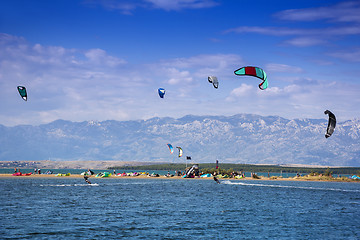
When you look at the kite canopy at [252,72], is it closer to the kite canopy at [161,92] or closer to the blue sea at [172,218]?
the blue sea at [172,218]

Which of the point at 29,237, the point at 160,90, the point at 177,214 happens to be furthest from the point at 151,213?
the point at 160,90

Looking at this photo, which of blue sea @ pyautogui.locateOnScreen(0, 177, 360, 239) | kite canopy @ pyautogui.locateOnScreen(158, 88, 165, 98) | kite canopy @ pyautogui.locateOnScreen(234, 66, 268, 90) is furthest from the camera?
kite canopy @ pyautogui.locateOnScreen(158, 88, 165, 98)

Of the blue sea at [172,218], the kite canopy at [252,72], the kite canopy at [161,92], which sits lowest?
the blue sea at [172,218]

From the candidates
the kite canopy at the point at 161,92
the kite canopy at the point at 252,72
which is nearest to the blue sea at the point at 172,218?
the kite canopy at the point at 252,72

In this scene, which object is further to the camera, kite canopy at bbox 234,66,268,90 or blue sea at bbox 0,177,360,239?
kite canopy at bbox 234,66,268,90

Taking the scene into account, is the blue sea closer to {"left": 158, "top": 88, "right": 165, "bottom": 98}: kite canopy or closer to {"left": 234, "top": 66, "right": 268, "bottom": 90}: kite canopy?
{"left": 234, "top": 66, "right": 268, "bottom": 90}: kite canopy

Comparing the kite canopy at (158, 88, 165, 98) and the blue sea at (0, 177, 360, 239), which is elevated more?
the kite canopy at (158, 88, 165, 98)

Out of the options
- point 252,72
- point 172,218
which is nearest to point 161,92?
point 252,72

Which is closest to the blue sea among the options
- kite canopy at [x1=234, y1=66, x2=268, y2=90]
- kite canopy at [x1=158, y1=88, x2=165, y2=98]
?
kite canopy at [x1=234, y1=66, x2=268, y2=90]

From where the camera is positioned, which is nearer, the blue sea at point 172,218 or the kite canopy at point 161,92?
the blue sea at point 172,218

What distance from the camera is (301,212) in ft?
156

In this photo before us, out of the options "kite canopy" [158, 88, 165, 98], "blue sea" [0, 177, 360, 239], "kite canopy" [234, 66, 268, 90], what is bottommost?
"blue sea" [0, 177, 360, 239]

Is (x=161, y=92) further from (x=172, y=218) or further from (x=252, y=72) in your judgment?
(x=172, y=218)

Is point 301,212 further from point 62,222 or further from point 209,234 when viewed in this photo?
point 62,222
